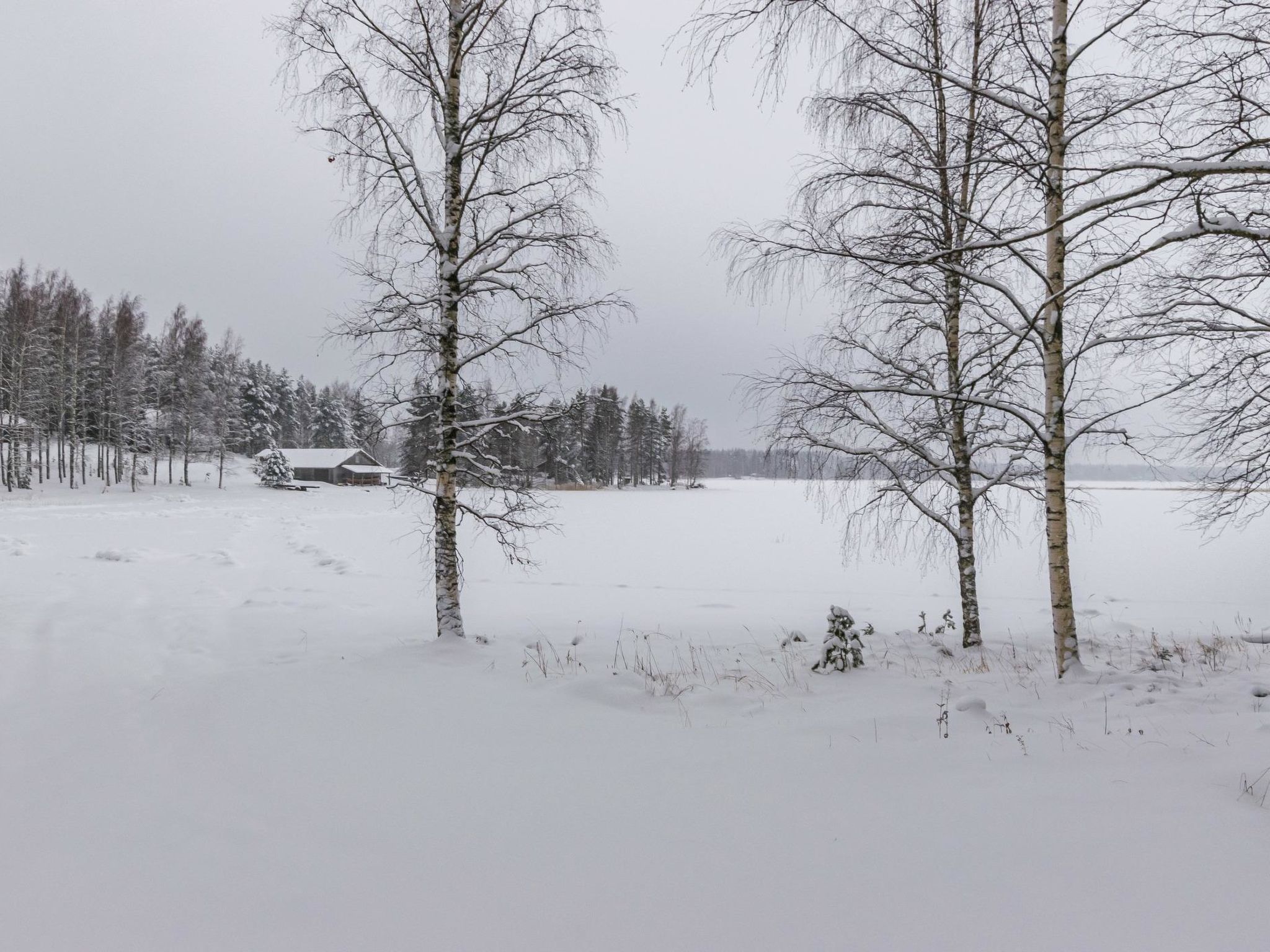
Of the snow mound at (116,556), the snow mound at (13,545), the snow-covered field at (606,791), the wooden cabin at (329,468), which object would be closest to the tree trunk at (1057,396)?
the snow-covered field at (606,791)

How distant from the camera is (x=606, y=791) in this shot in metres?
3.22

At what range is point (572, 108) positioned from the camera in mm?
6867

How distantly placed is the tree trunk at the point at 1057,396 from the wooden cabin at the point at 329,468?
59322mm

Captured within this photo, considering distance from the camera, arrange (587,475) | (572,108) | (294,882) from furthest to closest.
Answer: (587,475) < (572,108) < (294,882)

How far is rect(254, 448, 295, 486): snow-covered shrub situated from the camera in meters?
46.0

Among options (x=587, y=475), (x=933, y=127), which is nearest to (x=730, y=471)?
(x=587, y=475)

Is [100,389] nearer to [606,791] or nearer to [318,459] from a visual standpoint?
[318,459]

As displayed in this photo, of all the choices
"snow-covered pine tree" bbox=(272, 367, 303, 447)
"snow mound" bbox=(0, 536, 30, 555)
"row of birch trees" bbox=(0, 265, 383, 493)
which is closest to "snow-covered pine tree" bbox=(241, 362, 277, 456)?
"snow-covered pine tree" bbox=(272, 367, 303, 447)

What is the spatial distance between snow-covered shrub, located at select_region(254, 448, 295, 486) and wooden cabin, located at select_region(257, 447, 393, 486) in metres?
10.6

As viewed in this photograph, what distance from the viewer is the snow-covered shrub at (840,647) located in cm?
554

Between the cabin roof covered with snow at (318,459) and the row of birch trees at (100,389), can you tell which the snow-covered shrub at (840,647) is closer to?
the row of birch trees at (100,389)

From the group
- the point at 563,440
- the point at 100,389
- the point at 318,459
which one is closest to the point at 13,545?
the point at 100,389

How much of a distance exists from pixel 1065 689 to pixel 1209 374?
15.5 ft

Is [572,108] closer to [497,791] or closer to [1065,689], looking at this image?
[497,791]
